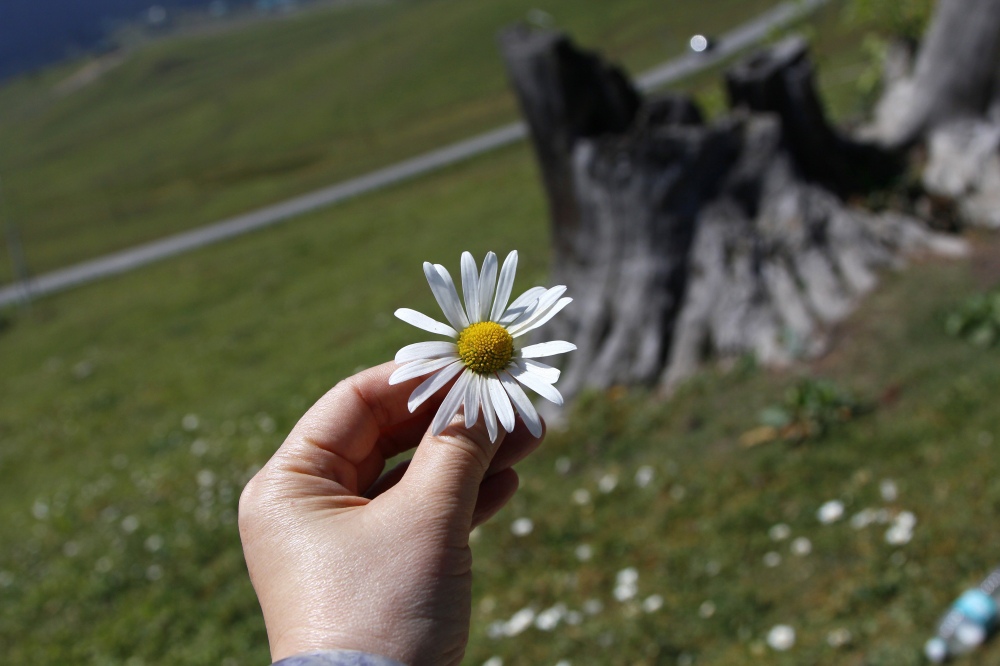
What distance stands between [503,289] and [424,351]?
10.3 inches

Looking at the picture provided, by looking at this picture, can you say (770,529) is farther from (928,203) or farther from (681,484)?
(928,203)

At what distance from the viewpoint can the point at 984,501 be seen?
5.02 m

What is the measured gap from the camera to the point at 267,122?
56938mm

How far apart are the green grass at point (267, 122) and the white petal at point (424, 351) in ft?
110

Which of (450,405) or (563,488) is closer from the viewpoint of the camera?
(450,405)

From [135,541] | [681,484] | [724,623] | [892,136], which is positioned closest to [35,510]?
[135,541]

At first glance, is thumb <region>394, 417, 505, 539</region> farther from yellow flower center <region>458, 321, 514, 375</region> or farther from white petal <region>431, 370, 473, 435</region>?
yellow flower center <region>458, 321, 514, 375</region>

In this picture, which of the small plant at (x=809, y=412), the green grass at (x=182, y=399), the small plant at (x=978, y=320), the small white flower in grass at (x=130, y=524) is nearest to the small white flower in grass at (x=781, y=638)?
the small plant at (x=809, y=412)

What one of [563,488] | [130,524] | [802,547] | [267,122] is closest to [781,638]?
[802,547]

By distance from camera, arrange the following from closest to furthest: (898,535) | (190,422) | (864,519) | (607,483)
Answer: (898,535)
(864,519)
(607,483)
(190,422)

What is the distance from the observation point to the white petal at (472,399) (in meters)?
2.11

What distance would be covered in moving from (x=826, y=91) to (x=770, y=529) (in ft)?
52.1

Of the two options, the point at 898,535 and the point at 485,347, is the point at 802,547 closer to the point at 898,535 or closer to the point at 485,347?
the point at 898,535

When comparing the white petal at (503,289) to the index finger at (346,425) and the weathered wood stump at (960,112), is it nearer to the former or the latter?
the index finger at (346,425)
